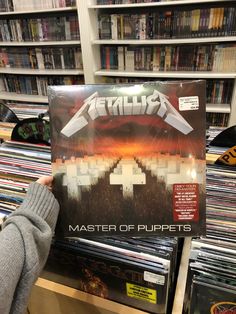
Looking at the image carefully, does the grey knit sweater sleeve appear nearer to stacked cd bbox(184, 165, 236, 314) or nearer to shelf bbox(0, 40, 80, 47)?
stacked cd bbox(184, 165, 236, 314)

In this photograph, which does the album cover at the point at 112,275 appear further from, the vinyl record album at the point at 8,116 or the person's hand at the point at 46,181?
the vinyl record album at the point at 8,116

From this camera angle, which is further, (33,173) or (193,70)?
(193,70)

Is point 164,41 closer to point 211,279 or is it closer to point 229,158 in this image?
point 229,158

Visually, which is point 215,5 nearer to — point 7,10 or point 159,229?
point 7,10

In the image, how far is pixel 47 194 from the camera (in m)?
0.55

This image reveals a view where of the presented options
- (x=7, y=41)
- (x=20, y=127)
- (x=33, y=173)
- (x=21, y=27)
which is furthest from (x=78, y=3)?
(x=33, y=173)

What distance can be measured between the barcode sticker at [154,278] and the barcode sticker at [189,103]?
0.35 metres

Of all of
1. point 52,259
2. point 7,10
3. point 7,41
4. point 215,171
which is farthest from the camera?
point 7,41

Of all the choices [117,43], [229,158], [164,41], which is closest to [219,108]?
[164,41]

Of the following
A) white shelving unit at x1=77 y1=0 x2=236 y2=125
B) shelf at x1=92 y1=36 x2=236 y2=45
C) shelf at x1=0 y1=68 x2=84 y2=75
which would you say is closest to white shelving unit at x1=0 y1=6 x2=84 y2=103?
shelf at x1=0 y1=68 x2=84 y2=75

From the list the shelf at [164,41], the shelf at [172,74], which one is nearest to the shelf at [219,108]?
the shelf at [172,74]

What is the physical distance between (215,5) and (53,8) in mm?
1291

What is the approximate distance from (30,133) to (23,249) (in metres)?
0.61

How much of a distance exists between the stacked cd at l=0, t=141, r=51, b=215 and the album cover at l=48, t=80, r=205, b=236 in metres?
0.22
